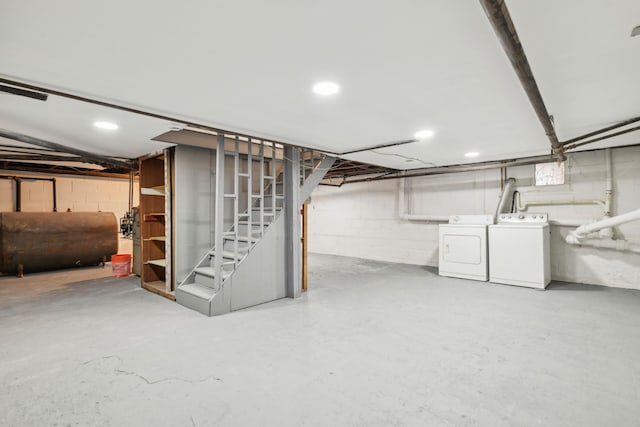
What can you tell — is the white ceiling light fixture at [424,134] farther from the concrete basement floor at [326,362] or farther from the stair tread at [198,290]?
the stair tread at [198,290]

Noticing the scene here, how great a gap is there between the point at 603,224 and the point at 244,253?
4425mm

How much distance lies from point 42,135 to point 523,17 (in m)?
4.38

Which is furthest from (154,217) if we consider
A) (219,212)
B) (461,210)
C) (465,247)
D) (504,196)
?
(504,196)

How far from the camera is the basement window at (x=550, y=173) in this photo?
4594 millimetres

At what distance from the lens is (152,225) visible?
4473 millimetres

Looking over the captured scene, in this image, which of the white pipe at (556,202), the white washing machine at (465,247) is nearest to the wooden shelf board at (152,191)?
the white washing machine at (465,247)

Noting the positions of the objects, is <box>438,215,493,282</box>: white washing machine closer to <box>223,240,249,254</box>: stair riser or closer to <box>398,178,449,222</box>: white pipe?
<box>398,178,449,222</box>: white pipe

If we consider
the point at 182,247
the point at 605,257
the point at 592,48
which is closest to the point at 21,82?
the point at 182,247

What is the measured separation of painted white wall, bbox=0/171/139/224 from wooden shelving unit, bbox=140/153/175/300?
289cm

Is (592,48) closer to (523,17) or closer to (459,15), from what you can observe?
(523,17)

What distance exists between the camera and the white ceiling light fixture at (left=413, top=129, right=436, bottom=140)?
3125 mm

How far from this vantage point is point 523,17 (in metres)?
1.31

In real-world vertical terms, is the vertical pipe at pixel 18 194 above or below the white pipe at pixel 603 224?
above

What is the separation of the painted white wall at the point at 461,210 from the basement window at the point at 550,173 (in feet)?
0.26
